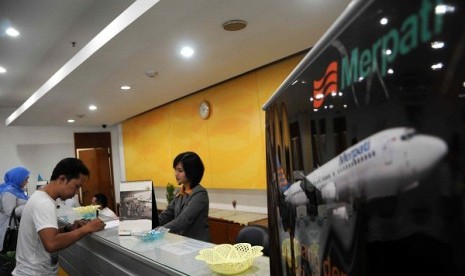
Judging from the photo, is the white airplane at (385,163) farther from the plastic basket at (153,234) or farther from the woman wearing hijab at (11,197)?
the woman wearing hijab at (11,197)

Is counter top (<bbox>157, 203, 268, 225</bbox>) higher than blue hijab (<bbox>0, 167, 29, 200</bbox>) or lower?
lower

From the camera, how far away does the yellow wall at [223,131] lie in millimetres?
3760

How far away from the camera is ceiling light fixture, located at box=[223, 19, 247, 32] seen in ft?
7.62

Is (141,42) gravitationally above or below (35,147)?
above

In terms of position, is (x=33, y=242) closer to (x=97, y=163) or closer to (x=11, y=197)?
(x=11, y=197)

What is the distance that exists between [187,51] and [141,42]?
1.48ft

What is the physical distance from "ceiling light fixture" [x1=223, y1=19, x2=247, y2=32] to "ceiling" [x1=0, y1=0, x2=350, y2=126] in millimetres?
47

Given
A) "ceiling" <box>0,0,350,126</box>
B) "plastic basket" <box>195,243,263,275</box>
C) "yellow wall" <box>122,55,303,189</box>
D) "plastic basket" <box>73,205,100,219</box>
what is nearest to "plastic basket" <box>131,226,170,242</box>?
"plastic basket" <box>195,243,263,275</box>

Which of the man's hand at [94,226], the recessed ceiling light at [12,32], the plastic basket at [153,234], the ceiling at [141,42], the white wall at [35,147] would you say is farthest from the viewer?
the white wall at [35,147]

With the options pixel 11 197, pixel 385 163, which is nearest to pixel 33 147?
pixel 11 197

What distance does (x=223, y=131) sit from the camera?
434 cm

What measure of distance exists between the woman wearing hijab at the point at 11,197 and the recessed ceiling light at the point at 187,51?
2.52 meters

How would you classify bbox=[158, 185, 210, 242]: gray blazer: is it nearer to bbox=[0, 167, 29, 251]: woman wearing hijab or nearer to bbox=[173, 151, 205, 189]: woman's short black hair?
bbox=[173, 151, 205, 189]: woman's short black hair

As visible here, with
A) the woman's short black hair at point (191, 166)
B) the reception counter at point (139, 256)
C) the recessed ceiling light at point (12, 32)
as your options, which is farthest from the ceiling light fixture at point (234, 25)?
the recessed ceiling light at point (12, 32)
